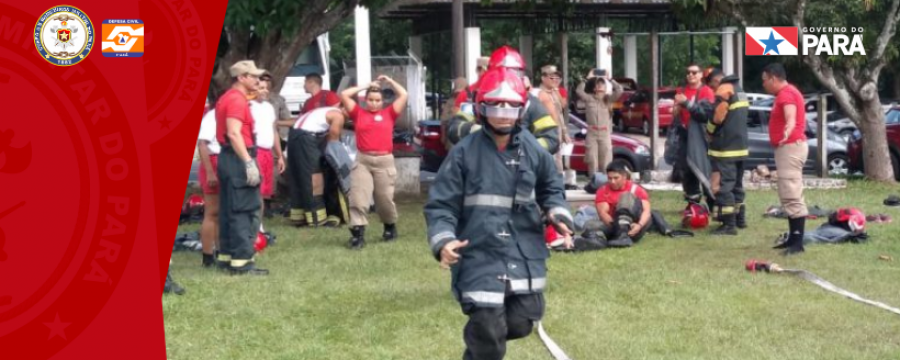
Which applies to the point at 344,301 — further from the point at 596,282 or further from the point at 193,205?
the point at 193,205

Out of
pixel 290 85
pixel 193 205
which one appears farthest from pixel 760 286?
pixel 290 85

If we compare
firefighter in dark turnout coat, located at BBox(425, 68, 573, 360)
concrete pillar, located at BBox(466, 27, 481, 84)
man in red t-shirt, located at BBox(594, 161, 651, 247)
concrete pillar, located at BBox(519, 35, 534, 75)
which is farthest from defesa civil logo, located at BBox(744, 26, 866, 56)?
firefighter in dark turnout coat, located at BBox(425, 68, 573, 360)

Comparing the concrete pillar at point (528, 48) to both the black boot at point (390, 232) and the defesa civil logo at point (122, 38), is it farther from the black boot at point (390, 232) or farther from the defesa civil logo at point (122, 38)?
the defesa civil logo at point (122, 38)

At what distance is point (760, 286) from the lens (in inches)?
418

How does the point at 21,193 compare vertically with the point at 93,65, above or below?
below

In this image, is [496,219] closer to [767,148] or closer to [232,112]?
[232,112]

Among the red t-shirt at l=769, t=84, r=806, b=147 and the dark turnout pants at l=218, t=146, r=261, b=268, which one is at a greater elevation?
the red t-shirt at l=769, t=84, r=806, b=147

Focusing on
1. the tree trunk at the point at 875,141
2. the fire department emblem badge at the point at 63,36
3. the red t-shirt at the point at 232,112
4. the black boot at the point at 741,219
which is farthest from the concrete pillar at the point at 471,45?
the fire department emblem badge at the point at 63,36

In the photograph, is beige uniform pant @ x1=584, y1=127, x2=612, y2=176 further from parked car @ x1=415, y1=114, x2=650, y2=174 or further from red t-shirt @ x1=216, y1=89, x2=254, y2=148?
red t-shirt @ x1=216, y1=89, x2=254, y2=148

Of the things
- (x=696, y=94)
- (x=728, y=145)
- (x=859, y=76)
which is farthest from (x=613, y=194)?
(x=859, y=76)

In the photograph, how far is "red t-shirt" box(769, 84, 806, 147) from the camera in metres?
12.2

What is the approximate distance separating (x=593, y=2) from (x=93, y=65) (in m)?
19.5

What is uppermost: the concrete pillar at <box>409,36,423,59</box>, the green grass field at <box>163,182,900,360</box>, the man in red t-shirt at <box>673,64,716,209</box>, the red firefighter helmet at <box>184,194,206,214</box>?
the concrete pillar at <box>409,36,423,59</box>

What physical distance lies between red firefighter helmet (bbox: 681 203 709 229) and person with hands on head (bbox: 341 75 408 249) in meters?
3.45
